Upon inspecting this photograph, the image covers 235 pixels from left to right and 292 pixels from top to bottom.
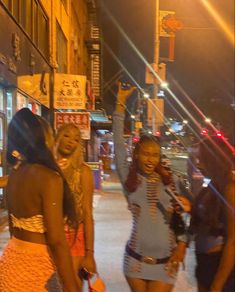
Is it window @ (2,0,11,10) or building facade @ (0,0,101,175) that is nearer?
window @ (2,0,11,10)

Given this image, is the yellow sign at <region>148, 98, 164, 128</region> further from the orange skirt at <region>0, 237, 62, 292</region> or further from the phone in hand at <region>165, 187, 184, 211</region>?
the orange skirt at <region>0, 237, 62, 292</region>

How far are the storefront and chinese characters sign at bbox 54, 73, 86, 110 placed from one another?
0.74 m

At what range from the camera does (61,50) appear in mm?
18688

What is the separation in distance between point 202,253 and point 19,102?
900 centimetres

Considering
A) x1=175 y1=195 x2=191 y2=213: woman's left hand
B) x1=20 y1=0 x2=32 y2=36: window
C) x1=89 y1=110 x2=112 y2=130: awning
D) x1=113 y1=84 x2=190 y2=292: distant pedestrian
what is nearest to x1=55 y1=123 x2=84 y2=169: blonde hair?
x1=113 y1=84 x2=190 y2=292: distant pedestrian

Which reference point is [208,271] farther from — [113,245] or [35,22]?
[35,22]

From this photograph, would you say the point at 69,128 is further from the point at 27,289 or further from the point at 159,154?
the point at 27,289

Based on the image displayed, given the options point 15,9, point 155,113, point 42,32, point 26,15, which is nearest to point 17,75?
point 15,9

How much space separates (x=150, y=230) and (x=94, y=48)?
30.3 m

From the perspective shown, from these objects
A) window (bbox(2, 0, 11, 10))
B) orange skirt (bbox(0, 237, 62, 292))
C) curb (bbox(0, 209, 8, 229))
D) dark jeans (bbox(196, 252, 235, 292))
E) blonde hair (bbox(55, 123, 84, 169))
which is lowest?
curb (bbox(0, 209, 8, 229))

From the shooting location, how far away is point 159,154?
343cm

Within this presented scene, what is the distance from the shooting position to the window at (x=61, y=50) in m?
17.3

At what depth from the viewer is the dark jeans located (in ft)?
9.96

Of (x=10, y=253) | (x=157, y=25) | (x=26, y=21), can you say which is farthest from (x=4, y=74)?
(x=157, y=25)
